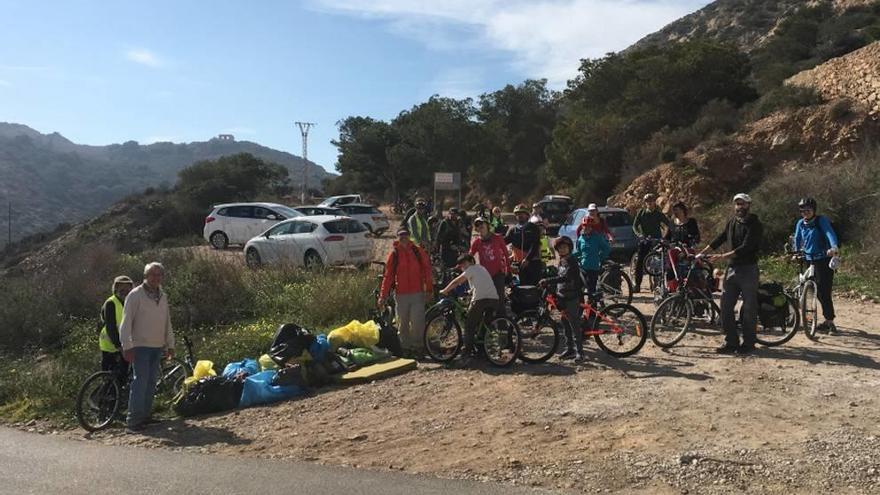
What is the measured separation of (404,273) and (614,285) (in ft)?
13.3

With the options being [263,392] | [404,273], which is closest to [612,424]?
[404,273]

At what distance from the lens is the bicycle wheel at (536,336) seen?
8930 mm

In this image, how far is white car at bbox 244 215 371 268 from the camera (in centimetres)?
1817

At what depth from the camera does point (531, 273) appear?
10.8 metres

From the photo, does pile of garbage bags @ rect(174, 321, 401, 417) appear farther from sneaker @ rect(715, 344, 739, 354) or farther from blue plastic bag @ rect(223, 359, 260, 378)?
sneaker @ rect(715, 344, 739, 354)

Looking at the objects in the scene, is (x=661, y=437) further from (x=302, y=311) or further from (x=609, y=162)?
(x=609, y=162)

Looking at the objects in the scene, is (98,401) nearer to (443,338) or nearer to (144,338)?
(144,338)

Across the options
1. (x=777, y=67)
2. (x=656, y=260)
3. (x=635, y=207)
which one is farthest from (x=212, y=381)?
(x=777, y=67)

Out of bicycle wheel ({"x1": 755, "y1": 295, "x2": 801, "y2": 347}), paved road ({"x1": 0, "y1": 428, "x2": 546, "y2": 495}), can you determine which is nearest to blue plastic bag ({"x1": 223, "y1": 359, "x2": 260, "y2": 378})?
paved road ({"x1": 0, "y1": 428, "x2": 546, "y2": 495})

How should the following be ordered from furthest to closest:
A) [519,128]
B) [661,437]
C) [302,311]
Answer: [519,128] → [302,311] → [661,437]

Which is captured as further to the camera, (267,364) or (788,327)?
(267,364)

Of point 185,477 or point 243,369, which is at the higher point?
point 243,369

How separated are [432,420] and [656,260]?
6.28 meters

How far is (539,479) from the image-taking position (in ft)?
17.9
